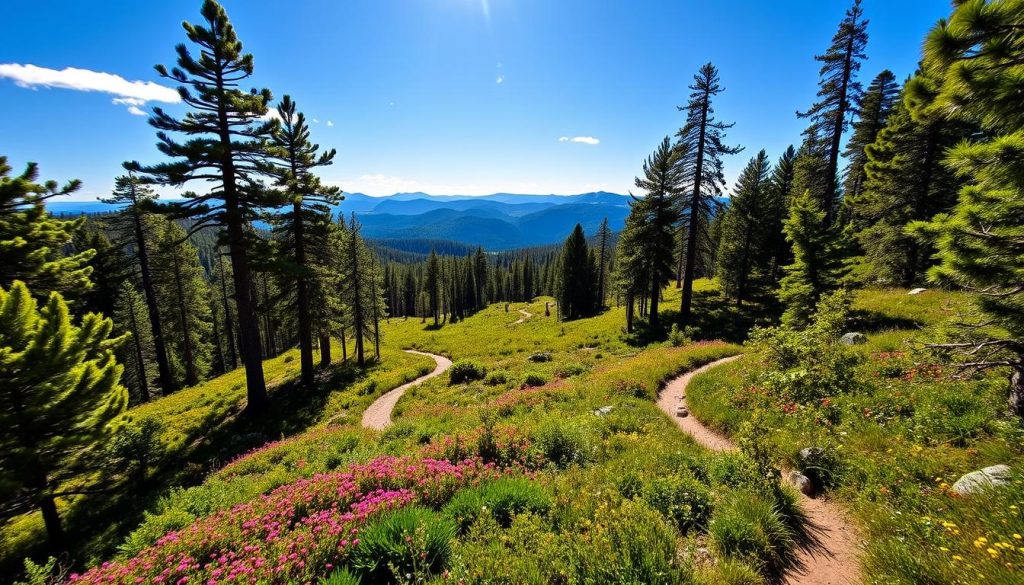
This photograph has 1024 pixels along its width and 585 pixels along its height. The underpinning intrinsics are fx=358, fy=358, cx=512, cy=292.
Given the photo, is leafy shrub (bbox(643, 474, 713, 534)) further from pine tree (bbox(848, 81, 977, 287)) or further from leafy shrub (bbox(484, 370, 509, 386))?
pine tree (bbox(848, 81, 977, 287))

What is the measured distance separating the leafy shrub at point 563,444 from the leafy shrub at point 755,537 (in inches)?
109

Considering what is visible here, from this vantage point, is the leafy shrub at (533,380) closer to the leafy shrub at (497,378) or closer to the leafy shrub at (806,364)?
the leafy shrub at (497,378)

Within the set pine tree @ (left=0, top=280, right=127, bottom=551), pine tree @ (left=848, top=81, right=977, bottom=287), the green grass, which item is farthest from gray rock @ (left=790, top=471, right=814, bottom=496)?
pine tree @ (left=848, top=81, right=977, bottom=287)

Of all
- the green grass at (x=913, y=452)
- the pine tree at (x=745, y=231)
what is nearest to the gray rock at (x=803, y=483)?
the green grass at (x=913, y=452)

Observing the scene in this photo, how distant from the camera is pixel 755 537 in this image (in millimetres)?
4422

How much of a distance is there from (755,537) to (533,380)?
12599mm

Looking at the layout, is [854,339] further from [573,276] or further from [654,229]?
[573,276]

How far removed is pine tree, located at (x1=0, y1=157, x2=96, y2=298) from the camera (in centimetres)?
848

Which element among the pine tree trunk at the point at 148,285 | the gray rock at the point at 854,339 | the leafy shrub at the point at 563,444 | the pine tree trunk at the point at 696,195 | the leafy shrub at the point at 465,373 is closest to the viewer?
the leafy shrub at the point at 563,444

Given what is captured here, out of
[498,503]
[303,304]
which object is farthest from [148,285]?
[498,503]

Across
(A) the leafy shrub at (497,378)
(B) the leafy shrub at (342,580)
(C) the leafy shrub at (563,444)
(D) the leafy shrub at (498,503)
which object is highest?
(B) the leafy shrub at (342,580)

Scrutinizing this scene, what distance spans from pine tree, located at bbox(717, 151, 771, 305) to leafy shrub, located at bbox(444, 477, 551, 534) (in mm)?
30262

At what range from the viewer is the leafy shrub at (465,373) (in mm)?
19734

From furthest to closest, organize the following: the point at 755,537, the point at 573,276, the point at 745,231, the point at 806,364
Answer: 1. the point at 573,276
2. the point at 745,231
3. the point at 806,364
4. the point at 755,537
